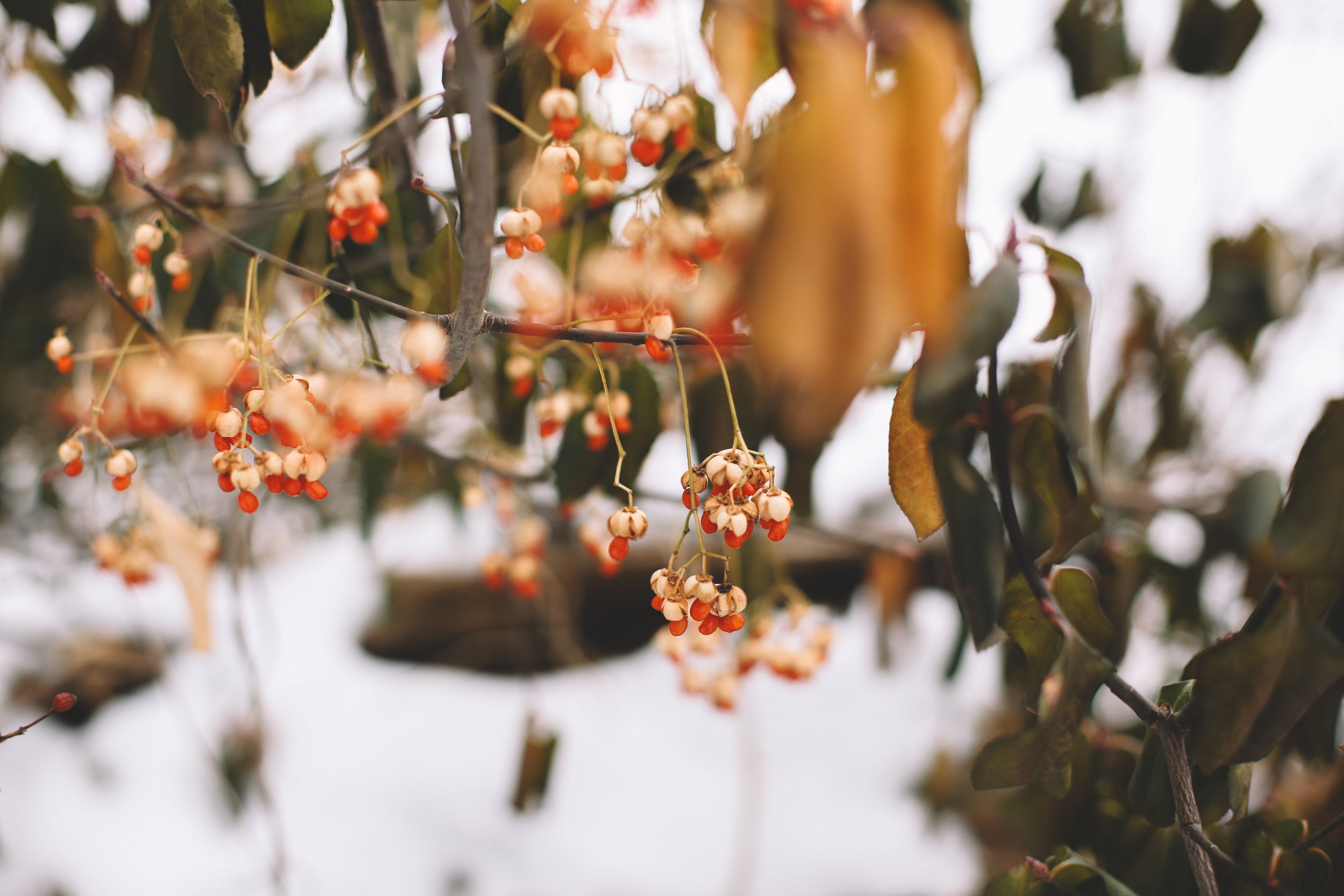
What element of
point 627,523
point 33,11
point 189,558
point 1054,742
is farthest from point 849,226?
point 33,11

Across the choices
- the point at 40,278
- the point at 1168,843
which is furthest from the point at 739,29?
the point at 40,278

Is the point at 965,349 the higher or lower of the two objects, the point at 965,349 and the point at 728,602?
the higher

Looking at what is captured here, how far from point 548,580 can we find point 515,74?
3.96ft

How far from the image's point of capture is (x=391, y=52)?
0.42m

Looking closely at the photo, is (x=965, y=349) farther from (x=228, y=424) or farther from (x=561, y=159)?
(x=228, y=424)

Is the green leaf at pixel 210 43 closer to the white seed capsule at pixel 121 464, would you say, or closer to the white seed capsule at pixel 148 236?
the white seed capsule at pixel 148 236

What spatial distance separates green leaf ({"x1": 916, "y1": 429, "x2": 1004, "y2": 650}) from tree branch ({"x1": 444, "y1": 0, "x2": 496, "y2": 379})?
0.62 ft

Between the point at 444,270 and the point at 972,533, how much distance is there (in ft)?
0.94

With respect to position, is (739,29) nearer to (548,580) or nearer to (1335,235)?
(548,580)

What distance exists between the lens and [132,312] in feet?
1.20

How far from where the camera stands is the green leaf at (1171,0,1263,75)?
2.32ft

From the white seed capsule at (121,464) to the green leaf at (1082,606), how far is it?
55 centimetres

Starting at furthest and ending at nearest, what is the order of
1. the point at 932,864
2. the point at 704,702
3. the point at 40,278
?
the point at 704,702 < the point at 932,864 < the point at 40,278

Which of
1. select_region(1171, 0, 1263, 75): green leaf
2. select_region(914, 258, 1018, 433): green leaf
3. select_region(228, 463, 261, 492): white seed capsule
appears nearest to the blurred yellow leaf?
select_region(914, 258, 1018, 433): green leaf
